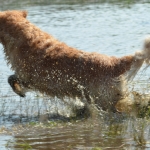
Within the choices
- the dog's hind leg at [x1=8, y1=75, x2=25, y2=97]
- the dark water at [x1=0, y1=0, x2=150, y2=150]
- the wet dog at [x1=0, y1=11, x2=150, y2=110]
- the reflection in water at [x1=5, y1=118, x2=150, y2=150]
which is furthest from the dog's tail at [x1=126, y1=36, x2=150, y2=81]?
the dog's hind leg at [x1=8, y1=75, x2=25, y2=97]

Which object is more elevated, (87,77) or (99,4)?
(99,4)

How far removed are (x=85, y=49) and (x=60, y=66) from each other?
5131mm

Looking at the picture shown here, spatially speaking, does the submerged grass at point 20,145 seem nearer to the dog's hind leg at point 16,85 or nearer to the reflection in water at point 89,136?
the reflection in water at point 89,136

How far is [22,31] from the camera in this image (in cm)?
815

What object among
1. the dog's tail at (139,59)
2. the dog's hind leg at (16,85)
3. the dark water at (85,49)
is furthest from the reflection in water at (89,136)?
the dog's hind leg at (16,85)

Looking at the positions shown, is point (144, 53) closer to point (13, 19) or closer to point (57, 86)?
point (57, 86)

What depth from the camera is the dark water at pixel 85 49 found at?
5996mm

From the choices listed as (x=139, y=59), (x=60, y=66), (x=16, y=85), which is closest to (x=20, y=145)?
(x=60, y=66)

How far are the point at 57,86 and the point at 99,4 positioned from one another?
15024 mm

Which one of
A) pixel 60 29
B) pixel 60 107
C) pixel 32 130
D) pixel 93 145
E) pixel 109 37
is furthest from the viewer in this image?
pixel 60 29

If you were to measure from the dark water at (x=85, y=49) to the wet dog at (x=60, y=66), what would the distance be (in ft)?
1.00

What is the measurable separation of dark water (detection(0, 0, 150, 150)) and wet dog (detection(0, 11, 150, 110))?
303 mm

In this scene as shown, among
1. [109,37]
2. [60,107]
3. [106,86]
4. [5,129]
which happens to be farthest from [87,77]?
[109,37]

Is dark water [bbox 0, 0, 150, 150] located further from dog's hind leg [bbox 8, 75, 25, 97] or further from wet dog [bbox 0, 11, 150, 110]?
wet dog [bbox 0, 11, 150, 110]
